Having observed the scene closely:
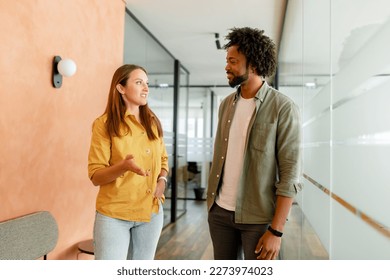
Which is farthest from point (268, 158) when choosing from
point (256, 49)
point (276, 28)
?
point (276, 28)

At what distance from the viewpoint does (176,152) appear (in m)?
5.12

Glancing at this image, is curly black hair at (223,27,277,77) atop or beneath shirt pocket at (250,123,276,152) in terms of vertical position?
atop

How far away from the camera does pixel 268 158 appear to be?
47.9 inches

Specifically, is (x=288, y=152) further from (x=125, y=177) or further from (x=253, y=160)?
(x=125, y=177)

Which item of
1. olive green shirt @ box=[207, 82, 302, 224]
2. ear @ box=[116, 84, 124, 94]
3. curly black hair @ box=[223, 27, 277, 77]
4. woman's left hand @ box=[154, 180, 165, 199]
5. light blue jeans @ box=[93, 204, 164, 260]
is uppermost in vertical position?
curly black hair @ box=[223, 27, 277, 77]

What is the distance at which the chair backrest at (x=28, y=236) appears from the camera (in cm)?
154

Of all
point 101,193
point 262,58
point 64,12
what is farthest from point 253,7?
point 101,193

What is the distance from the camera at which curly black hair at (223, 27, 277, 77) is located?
131 cm

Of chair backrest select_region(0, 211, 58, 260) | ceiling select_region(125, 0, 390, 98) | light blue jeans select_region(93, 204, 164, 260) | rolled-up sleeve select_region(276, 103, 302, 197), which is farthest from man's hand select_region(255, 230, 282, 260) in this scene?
chair backrest select_region(0, 211, 58, 260)

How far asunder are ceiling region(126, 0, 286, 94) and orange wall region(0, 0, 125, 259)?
2.15 feet

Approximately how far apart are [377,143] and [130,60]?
286cm

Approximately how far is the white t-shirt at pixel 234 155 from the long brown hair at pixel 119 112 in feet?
1.18

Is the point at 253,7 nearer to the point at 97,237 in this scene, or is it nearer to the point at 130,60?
the point at 130,60

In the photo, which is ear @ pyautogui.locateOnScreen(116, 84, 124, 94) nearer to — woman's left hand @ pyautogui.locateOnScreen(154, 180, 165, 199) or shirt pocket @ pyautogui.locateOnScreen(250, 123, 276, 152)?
woman's left hand @ pyautogui.locateOnScreen(154, 180, 165, 199)
